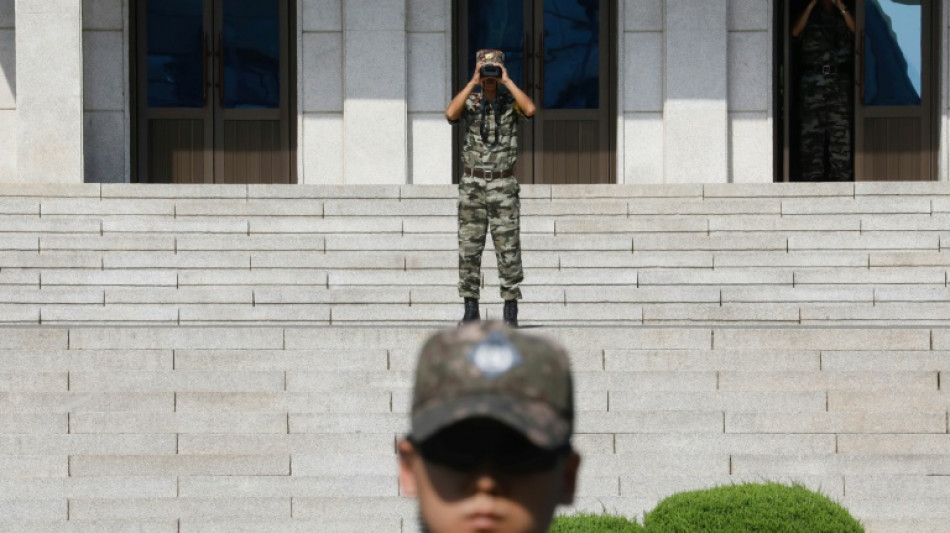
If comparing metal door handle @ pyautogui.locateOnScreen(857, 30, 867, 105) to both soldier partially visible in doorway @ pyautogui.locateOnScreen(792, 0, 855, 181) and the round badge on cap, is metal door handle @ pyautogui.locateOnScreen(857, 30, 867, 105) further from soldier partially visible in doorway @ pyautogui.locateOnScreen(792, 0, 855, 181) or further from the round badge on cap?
the round badge on cap

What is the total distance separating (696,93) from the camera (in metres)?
18.5

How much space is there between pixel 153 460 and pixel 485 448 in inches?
314

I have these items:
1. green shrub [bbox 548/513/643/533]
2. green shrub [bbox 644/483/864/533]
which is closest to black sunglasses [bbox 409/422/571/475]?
green shrub [bbox 548/513/643/533]

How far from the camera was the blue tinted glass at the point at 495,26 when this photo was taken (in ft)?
63.4

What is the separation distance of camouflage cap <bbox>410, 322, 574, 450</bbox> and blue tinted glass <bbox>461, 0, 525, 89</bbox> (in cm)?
1778

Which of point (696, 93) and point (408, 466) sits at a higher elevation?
point (696, 93)

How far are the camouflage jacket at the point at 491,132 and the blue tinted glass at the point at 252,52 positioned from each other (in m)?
8.94

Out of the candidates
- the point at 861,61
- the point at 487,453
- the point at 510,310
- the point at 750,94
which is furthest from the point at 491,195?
the point at 861,61

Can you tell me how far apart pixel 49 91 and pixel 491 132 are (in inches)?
336

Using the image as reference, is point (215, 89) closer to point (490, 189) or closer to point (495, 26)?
point (495, 26)

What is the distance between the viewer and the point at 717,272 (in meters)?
13.5

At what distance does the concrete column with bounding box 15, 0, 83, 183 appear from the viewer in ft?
58.0

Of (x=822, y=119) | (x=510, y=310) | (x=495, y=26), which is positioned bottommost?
(x=510, y=310)

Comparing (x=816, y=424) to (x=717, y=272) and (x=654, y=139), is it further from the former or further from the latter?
(x=654, y=139)
